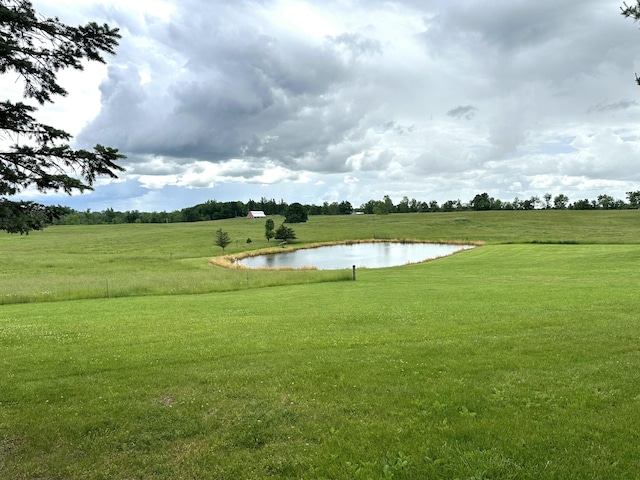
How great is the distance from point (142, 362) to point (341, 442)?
20.3 ft

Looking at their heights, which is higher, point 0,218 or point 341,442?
point 0,218

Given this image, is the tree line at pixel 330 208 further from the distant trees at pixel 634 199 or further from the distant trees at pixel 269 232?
the distant trees at pixel 269 232

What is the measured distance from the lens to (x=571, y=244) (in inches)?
2206

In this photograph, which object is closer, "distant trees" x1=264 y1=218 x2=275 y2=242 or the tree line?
"distant trees" x1=264 y1=218 x2=275 y2=242

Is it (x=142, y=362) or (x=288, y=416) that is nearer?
(x=288, y=416)

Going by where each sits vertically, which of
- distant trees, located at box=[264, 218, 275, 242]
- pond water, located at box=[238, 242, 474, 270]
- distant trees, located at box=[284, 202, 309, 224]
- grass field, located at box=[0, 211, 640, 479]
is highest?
distant trees, located at box=[284, 202, 309, 224]

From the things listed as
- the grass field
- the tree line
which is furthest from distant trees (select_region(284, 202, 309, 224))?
the grass field

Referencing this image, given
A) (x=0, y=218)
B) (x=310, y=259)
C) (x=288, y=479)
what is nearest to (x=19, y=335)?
(x=0, y=218)

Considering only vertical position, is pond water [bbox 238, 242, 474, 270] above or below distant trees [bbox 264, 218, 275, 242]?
below

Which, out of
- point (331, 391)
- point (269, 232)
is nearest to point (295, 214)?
point (269, 232)

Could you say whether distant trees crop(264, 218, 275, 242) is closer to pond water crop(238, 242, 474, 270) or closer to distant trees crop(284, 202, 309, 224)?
pond water crop(238, 242, 474, 270)

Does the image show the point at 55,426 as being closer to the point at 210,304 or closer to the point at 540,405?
the point at 540,405

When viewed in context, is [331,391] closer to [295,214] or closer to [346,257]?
[346,257]

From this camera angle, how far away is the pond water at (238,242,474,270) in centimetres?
5762
